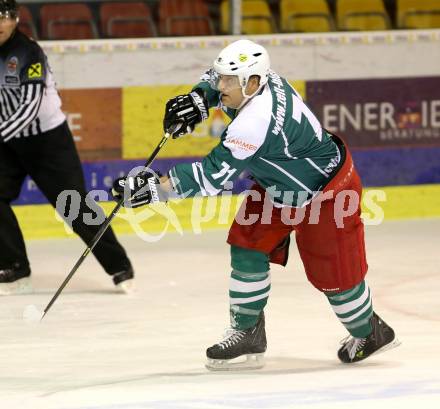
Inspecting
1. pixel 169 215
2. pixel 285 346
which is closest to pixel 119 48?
pixel 169 215

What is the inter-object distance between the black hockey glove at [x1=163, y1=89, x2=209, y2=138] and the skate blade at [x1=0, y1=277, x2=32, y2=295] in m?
1.63

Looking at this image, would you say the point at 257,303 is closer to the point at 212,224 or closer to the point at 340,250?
the point at 340,250

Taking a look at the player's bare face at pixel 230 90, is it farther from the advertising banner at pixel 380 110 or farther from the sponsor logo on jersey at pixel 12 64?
the advertising banner at pixel 380 110

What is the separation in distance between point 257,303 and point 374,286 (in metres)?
1.67

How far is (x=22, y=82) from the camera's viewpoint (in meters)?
5.99

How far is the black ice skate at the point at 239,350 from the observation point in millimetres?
4836

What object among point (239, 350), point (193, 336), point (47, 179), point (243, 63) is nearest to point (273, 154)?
point (243, 63)

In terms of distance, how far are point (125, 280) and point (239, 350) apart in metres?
1.49

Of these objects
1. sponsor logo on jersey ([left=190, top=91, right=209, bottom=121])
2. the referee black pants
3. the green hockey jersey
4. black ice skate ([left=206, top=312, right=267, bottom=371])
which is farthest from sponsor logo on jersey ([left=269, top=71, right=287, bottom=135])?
the referee black pants

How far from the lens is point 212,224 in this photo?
789 centimetres

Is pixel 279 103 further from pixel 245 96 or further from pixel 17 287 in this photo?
pixel 17 287

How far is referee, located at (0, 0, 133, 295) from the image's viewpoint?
5.98 m

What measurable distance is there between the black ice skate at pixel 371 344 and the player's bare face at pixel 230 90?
901 millimetres

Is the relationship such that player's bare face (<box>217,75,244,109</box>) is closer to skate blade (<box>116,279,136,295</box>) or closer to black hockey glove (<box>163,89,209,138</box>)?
black hockey glove (<box>163,89,209,138</box>)
